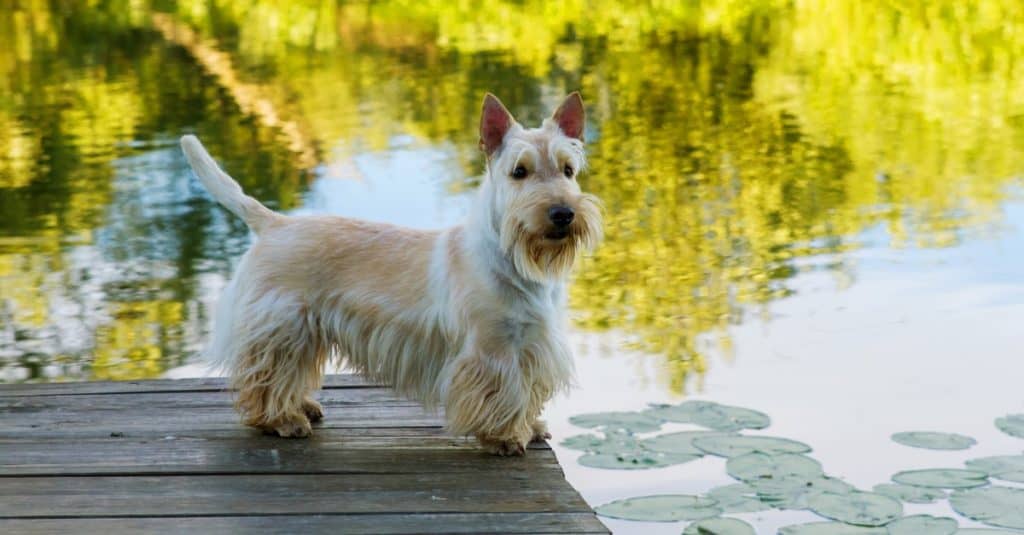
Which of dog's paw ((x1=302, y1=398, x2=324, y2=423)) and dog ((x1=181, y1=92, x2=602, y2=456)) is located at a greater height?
dog ((x1=181, y1=92, x2=602, y2=456))

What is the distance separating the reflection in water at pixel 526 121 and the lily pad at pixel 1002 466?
1.62 meters

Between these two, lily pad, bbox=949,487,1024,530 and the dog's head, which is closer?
the dog's head

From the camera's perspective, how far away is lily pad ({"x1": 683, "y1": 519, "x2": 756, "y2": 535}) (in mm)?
4395

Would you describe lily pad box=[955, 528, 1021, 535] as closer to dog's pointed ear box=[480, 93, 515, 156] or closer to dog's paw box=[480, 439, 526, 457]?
dog's paw box=[480, 439, 526, 457]

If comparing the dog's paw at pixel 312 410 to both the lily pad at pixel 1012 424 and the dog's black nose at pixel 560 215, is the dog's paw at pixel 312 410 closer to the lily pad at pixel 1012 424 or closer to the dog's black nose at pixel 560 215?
the dog's black nose at pixel 560 215

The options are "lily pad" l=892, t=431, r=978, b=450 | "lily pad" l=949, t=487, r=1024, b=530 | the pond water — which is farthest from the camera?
the pond water

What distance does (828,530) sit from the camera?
4359mm

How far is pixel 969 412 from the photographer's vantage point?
566 cm

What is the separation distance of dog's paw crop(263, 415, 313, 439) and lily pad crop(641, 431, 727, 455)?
136 cm

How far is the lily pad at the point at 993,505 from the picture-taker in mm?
4379

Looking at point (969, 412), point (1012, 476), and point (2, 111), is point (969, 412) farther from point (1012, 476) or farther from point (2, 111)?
point (2, 111)

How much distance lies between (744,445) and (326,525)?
6.47 ft

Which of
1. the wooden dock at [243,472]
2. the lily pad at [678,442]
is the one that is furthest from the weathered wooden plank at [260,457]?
the lily pad at [678,442]

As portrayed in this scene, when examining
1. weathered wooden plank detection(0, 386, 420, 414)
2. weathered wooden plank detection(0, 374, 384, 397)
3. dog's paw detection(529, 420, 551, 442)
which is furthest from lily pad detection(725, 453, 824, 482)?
weathered wooden plank detection(0, 374, 384, 397)
